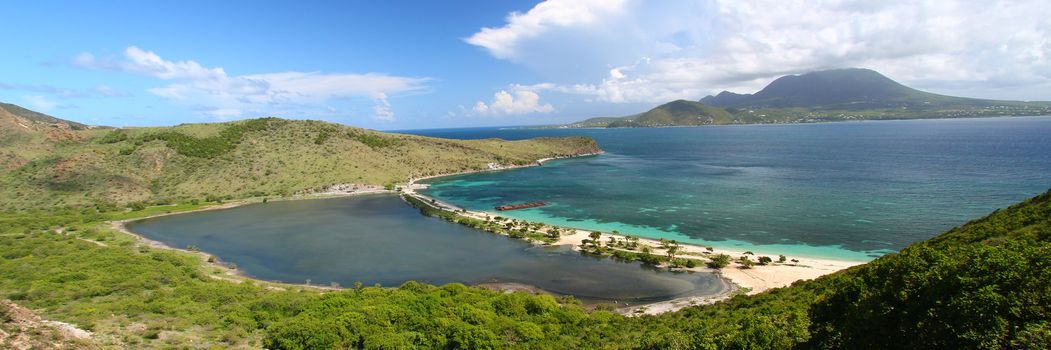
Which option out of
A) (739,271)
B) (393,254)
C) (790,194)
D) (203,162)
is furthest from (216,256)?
(790,194)

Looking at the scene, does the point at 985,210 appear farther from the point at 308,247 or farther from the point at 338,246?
the point at 308,247

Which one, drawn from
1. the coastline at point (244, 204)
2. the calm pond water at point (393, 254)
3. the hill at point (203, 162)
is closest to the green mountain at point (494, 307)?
the coastline at point (244, 204)

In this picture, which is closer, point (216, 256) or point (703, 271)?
point (703, 271)

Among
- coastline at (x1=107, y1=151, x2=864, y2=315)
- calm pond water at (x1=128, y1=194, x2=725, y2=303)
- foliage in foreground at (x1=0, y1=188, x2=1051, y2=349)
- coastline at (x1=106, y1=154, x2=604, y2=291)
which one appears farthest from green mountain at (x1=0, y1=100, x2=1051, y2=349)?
calm pond water at (x1=128, y1=194, x2=725, y2=303)

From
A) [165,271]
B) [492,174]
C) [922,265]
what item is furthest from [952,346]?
[492,174]

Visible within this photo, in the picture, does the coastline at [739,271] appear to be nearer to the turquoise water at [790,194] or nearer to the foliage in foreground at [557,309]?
the turquoise water at [790,194]

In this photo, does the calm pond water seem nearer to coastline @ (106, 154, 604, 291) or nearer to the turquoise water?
coastline @ (106, 154, 604, 291)

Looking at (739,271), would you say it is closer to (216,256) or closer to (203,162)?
(216,256)
